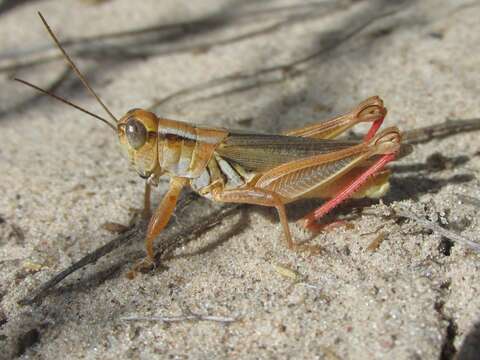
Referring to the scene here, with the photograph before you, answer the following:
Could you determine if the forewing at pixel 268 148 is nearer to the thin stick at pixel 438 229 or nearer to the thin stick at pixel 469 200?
the thin stick at pixel 438 229

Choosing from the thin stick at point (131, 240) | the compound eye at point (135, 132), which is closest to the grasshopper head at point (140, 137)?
the compound eye at point (135, 132)

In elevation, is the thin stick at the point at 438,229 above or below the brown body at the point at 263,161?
below

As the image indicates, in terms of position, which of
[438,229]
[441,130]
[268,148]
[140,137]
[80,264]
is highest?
[140,137]

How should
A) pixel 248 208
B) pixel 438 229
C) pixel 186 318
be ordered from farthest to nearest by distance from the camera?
1. pixel 248 208
2. pixel 438 229
3. pixel 186 318

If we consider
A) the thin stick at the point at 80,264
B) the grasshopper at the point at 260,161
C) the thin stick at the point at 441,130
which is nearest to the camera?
the thin stick at the point at 80,264

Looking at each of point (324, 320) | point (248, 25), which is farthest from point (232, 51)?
point (324, 320)

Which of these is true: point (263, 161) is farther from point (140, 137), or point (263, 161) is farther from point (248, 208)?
point (140, 137)

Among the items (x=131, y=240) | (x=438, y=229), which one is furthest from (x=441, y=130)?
(x=131, y=240)
